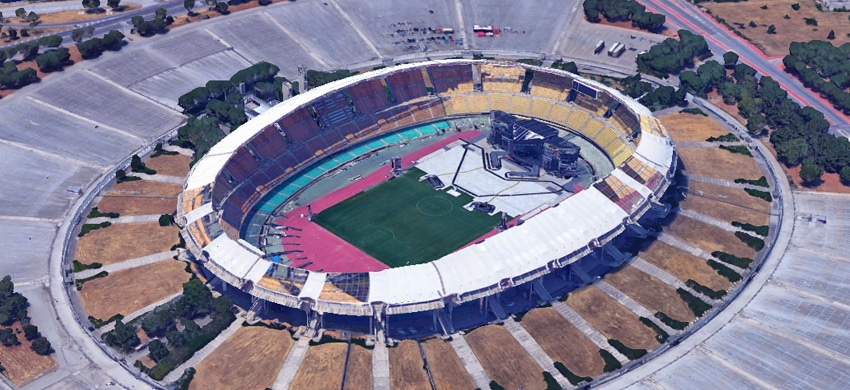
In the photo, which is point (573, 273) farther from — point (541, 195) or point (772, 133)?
Answer: point (772, 133)

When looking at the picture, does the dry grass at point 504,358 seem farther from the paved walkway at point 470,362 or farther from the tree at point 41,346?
the tree at point 41,346

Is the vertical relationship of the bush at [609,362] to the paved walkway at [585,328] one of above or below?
below

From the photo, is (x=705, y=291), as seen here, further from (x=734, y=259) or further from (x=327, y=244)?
(x=327, y=244)

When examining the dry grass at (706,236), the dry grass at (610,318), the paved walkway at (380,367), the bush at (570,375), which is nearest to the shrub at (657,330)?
the dry grass at (610,318)

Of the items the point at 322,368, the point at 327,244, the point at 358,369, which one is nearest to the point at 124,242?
the point at 327,244

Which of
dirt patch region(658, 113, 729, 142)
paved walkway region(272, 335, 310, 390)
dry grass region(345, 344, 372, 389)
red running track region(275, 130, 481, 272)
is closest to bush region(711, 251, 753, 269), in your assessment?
dirt patch region(658, 113, 729, 142)

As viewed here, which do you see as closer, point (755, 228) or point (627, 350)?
point (627, 350)
